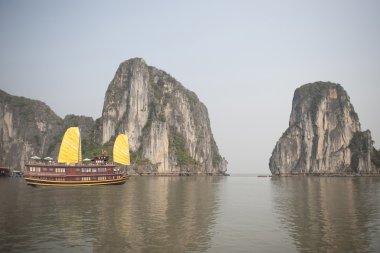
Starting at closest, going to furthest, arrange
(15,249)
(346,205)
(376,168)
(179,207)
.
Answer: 1. (15,249)
2. (179,207)
3. (346,205)
4. (376,168)

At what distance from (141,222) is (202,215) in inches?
291

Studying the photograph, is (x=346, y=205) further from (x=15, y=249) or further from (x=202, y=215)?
(x=15, y=249)

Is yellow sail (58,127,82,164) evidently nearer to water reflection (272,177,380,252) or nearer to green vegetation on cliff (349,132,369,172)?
water reflection (272,177,380,252)

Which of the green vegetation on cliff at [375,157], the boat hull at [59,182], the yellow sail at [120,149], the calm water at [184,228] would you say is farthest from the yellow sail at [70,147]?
the green vegetation on cliff at [375,157]

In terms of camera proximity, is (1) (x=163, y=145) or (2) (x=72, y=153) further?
(1) (x=163, y=145)

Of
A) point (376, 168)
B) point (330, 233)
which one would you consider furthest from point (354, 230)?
point (376, 168)

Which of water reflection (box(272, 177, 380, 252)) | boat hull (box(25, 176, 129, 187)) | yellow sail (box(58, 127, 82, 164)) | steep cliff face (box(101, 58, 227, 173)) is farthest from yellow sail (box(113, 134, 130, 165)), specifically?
steep cliff face (box(101, 58, 227, 173))

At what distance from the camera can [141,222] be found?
30.2 metres

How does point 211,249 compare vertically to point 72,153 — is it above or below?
below

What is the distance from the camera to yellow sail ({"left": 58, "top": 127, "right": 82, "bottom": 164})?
74250 mm

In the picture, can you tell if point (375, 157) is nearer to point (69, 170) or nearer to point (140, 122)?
point (140, 122)

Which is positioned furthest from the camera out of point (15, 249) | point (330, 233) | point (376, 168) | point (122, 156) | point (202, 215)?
point (376, 168)

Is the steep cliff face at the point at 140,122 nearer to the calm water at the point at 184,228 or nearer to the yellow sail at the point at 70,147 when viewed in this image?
the yellow sail at the point at 70,147

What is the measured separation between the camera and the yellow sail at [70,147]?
2923 inches
